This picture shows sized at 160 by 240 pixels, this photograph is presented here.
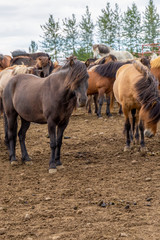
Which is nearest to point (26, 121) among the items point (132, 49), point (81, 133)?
point (81, 133)

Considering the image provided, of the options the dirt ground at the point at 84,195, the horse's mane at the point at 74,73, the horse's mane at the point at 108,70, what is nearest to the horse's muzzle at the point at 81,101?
the horse's mane at the point at 74,73

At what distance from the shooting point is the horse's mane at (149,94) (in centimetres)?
568

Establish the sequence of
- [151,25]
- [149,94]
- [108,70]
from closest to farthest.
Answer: [149,94], [108,70], [151,25]

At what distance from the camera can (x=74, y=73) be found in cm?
514

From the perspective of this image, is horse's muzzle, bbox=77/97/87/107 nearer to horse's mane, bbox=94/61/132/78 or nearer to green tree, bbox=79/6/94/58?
horse's mane, bbox=94/61/132/78

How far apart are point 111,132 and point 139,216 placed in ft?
19.0

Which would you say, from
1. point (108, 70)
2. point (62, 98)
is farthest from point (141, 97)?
point (108, 70)

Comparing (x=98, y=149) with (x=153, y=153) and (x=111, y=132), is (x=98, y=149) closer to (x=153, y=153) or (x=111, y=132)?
(x=153, y=153)

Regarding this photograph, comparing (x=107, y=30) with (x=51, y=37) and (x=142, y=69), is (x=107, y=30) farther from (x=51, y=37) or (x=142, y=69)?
(x=142, y=69)

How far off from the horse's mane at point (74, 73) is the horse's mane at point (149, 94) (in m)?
1.30

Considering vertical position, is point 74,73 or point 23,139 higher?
point 74,73

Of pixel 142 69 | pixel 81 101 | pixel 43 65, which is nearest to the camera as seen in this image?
pixel 81 101

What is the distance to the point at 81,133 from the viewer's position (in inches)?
365

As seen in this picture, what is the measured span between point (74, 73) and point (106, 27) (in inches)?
1455
